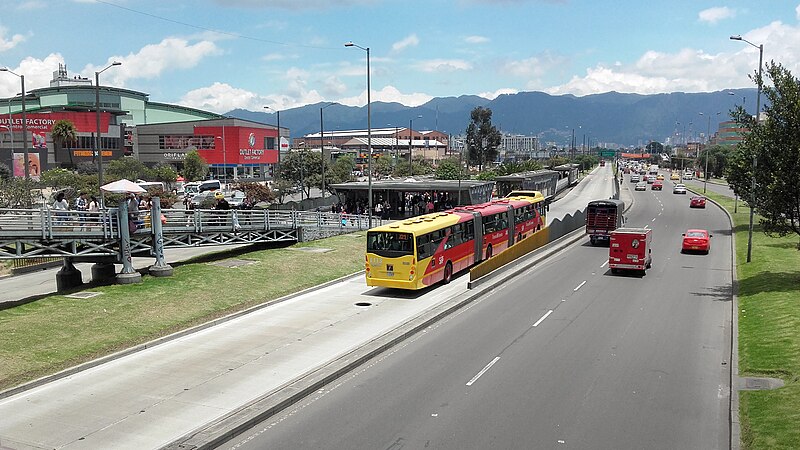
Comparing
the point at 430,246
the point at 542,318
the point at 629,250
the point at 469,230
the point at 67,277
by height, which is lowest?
the point at 542,318

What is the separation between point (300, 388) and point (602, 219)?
30.7 m

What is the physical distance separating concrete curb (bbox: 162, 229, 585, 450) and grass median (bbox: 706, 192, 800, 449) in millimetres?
8735

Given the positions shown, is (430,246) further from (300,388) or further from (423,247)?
(300,388)

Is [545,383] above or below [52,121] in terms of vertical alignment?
below

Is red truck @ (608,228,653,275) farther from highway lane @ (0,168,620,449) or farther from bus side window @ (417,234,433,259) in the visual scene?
highway lane @ (0,168,620,449)

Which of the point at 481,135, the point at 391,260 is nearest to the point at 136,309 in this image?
the point at 391,260

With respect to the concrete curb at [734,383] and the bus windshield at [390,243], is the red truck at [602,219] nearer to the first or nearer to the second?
the concrete curb at [734,383]

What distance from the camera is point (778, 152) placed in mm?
23938

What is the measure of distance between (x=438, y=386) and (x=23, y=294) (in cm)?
2174

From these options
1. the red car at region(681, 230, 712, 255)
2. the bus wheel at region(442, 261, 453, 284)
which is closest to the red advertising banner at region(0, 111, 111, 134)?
the bus wheel at region(442, 261, 453, 284)

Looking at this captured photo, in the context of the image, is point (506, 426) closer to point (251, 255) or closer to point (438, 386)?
point (438, 386)

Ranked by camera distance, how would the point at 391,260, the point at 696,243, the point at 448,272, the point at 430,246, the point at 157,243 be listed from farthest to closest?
1. the point at 696,243
2. the point at 448,272
3. the point at 430,246
4. the point at 391,260
5. the point at 157,243

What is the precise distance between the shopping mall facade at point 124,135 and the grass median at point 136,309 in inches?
2969

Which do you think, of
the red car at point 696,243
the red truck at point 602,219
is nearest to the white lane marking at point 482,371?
the red car at point 696,243
